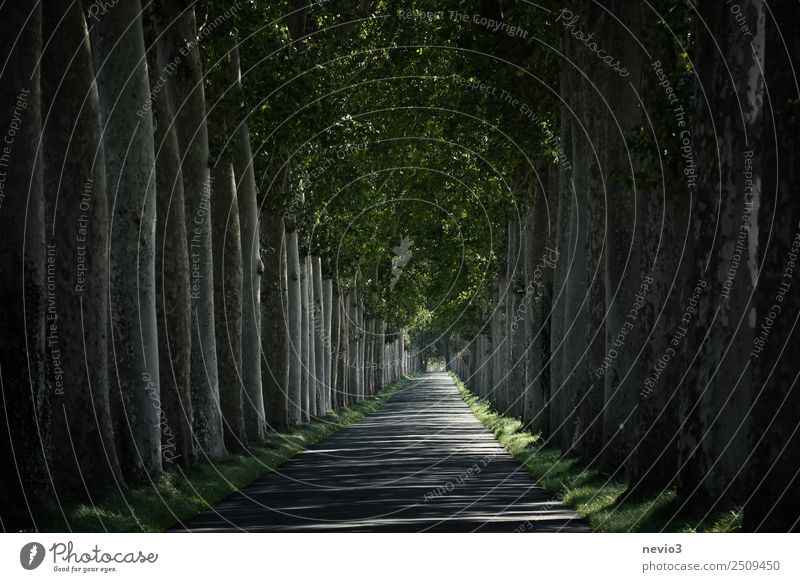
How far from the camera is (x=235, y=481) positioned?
2562 cm

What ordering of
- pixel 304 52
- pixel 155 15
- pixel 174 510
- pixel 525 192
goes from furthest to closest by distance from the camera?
pixel 525 192 → pixel 304 52 → pixel 155 15 → pixel 174 510

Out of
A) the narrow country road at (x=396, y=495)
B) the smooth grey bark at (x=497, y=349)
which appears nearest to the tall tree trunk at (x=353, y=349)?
the smooth grey bark at (x=497, y=349)

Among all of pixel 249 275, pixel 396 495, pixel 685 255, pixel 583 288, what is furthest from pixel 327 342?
pixel 685 255

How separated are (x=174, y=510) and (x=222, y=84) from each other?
16147 millimetres

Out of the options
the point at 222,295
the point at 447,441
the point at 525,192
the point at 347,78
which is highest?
the point at 347,78

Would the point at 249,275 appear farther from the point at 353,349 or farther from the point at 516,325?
the point at 353,349

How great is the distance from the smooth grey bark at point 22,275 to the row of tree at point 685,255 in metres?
7.07

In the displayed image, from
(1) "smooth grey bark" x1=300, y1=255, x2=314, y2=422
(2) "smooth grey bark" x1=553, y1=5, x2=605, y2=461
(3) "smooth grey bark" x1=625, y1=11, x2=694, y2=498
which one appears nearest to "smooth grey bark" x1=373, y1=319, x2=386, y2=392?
(1) "smooth grey bark" x1=300, y1=255, x2=314, y2=422

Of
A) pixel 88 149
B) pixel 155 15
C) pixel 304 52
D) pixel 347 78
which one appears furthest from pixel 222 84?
pixel 88 149

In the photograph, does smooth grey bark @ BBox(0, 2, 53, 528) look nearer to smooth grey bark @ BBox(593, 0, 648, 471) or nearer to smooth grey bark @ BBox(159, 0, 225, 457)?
smooth grey bark @ BBox(593, 0, 648, 471)

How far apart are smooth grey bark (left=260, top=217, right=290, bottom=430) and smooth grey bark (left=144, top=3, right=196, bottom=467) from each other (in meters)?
15.1

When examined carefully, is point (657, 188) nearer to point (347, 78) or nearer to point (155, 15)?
point (155, 15)

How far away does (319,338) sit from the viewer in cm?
6131

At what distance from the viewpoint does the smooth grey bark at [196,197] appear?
2806cm
